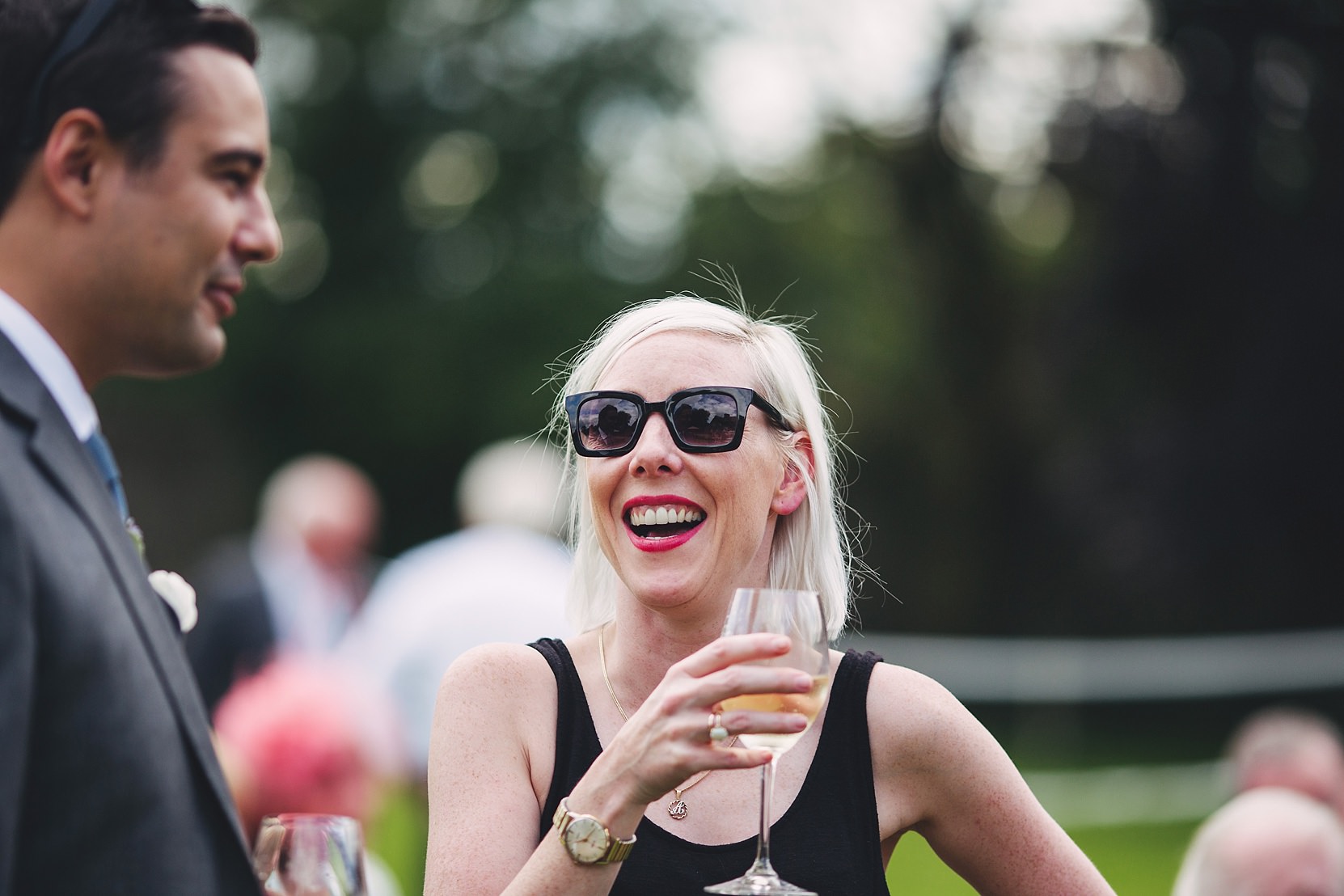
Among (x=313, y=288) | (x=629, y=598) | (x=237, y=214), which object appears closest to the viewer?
(x=237, y=214)

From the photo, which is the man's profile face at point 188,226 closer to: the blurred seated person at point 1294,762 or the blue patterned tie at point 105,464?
the blue patterned tie at point 105,464

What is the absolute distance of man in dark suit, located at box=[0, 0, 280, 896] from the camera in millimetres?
1800

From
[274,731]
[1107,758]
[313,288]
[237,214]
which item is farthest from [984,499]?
[237,214]

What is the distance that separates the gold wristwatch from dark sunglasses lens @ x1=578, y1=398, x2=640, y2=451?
80 cm

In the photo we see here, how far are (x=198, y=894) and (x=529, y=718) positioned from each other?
90 cm

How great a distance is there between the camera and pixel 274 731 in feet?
13.3

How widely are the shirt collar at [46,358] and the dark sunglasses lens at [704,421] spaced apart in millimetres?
1090

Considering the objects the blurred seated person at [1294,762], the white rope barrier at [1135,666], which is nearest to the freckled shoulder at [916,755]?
the blurred seated person at [1294,762]

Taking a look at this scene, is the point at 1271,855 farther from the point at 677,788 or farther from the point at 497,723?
the point at 497,723

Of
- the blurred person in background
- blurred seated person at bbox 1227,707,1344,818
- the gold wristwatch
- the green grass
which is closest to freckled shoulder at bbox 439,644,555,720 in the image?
the gold wristwatch

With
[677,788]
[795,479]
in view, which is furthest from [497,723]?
[795,479]

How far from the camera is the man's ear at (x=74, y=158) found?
2053mm

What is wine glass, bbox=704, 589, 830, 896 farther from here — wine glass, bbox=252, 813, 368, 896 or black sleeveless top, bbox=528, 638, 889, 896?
wine glass, bbox=252, 813, 368, 896

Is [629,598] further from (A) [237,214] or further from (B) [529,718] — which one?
(A) [237,214]
